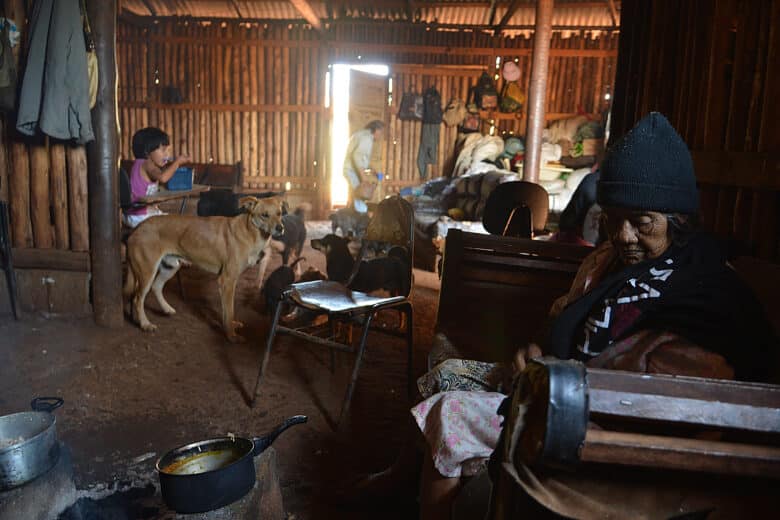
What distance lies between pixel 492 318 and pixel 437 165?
36.6 feet

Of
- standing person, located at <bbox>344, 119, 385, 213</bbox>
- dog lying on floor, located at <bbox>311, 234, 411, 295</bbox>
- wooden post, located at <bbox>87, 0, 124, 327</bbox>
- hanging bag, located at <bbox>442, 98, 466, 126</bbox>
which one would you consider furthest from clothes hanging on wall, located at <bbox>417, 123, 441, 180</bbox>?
wooden post, located at <bbox>87, 0, 124, 327</bbox>

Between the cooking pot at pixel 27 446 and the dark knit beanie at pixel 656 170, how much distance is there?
2.54 meters

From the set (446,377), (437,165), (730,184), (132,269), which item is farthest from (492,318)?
(437,165)

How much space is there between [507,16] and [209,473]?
13023 mm

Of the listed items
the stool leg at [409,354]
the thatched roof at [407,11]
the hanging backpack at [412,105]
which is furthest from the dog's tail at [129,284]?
the hanging backpack at [412,105]

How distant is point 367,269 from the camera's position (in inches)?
Answer: 228

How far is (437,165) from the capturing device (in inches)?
583

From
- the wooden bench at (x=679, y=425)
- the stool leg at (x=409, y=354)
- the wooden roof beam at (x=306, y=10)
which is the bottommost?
the stool leg at (x=409, y=354)

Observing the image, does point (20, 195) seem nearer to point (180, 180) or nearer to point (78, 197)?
point (78, 197)

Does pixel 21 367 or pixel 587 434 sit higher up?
pixel 587 434

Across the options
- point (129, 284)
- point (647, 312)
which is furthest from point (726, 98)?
point (129, 284)

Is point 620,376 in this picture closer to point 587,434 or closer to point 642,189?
point 587,434

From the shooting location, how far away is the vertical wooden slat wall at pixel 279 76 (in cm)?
1399

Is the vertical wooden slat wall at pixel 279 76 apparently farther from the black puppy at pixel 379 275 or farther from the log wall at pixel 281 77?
the black puppy at pixel 379 275
